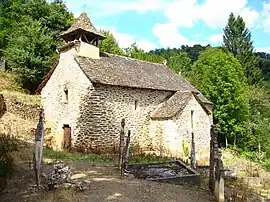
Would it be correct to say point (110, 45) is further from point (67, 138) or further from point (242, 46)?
point (67, 138)

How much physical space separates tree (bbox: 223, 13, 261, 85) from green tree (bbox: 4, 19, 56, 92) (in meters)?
32.2

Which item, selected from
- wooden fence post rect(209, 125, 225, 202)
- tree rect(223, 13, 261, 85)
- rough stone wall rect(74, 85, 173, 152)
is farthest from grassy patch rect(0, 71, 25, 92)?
tree rect(223, 13, 261, 85)

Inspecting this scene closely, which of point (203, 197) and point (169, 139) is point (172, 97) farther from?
point (203, 197)

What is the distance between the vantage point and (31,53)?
28141mm

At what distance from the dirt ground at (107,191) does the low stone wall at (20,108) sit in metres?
13.8

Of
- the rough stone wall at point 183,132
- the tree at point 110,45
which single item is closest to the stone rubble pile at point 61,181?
the rough stone wall at point 183,132

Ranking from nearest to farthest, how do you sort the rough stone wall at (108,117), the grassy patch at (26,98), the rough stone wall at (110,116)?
the rough stone wall at (110,116) < the rough stone wall at (108,117) < the grassy patch at (26,98)

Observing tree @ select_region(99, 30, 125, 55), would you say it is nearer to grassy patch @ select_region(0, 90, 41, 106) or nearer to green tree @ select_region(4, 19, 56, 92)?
green tree @ select_region(4, 19, 56, 92)

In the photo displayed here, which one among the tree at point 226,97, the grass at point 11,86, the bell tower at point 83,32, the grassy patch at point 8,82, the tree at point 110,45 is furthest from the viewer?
the tree at point 110,45

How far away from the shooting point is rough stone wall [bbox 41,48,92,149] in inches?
832

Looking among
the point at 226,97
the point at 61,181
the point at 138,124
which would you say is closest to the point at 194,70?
the point at 226,97

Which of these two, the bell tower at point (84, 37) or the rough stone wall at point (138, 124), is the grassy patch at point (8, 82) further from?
the rough stone wall at point (138, 124)

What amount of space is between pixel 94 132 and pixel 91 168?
7.09 m

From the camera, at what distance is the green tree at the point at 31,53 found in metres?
28.0
